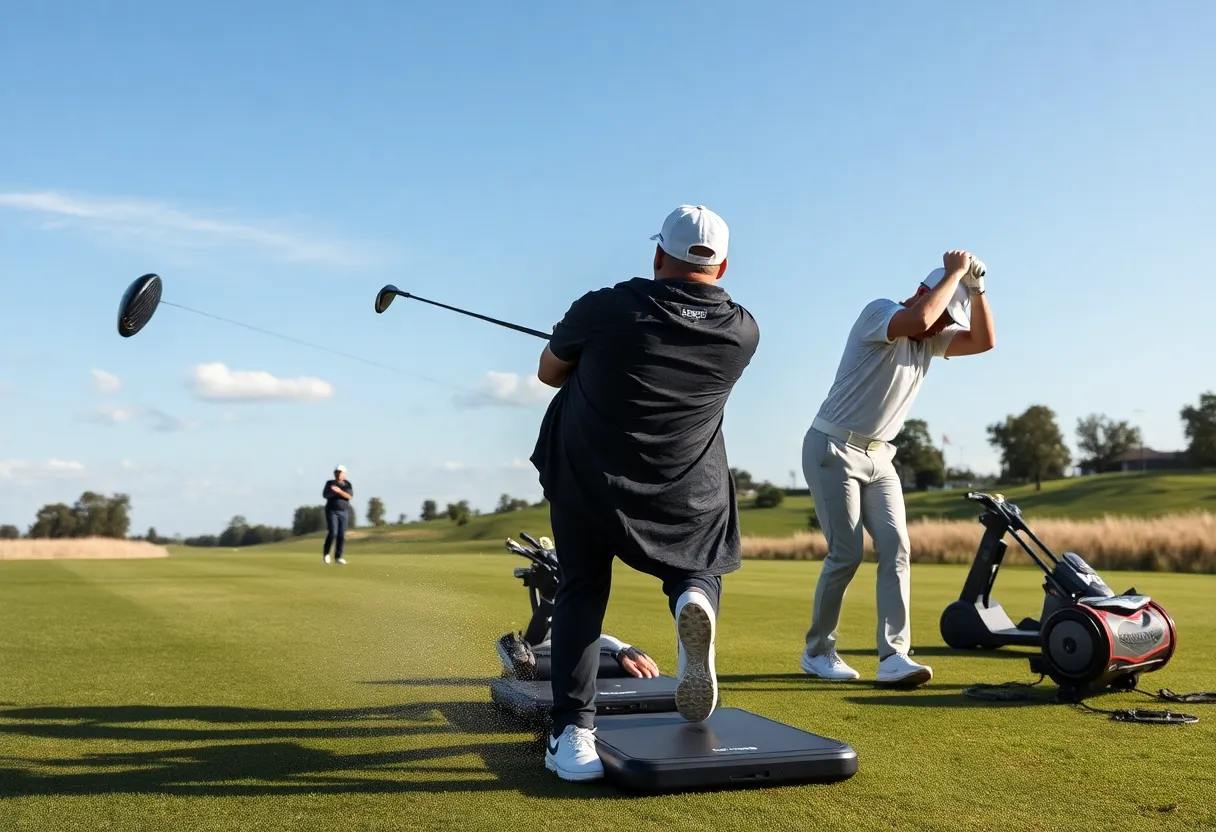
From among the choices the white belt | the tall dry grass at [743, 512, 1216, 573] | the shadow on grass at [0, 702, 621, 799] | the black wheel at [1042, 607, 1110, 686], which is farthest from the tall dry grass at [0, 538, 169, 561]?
the black wheel at [1042, 607, 1110, 686]

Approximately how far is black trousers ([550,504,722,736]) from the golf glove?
2.67 meters

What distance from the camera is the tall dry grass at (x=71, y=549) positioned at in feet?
94.2

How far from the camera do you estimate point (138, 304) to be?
529 cm

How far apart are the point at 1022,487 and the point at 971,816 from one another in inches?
3833

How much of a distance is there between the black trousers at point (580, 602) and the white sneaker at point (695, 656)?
103 millimetres

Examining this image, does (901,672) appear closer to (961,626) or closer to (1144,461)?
(961,626)

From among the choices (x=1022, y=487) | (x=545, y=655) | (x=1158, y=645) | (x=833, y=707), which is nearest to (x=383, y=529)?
(x=545, y=655)

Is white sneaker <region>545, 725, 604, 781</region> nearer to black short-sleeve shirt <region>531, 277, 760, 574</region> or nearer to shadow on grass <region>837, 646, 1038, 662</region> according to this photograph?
black short-sleeve shirt <region>531, 277, 760, 574</region>

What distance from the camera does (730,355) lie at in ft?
11.9

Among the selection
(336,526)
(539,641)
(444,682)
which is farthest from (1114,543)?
(539,641)

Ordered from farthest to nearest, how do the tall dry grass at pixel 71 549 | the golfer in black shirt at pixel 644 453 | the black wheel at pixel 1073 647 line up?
1. the tall dry grass at pixel 71 549
2. the black wheel at pixel 1073 647
3. the golfer in black shirt at pixel 644 453

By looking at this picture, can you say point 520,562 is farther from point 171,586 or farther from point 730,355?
point 730,355

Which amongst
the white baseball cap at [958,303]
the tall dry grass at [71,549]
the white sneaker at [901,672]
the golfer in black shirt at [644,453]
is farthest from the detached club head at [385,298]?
the tall dry grass at [71,549]

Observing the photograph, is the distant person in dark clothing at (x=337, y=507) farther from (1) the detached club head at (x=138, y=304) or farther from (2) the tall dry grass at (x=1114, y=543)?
(1) the detached club head at (x=138, y=304)
